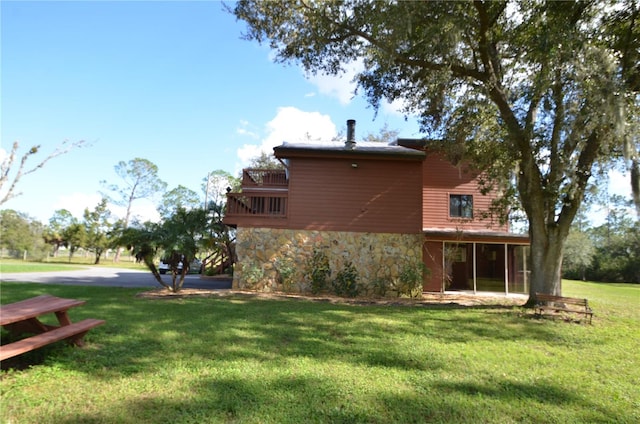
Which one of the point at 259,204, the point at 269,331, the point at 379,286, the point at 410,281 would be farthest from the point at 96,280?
the point at 410,281

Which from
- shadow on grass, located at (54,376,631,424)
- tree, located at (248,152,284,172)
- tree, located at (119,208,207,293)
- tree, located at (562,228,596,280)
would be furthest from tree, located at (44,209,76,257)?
Result: tree, located at (562,228,596,280)

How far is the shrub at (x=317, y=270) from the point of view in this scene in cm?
1259

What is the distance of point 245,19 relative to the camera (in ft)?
31.9

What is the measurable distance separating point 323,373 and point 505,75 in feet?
33.3

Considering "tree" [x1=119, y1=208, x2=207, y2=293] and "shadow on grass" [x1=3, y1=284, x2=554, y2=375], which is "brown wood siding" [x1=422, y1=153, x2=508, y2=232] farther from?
"tree" [x1=119, y1=208, x2=207, y2=293]

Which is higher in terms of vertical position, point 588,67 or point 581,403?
point 588,67

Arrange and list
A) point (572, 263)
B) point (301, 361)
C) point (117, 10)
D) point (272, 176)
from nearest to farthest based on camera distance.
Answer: point (301, 361) → point (117, 10) → point (272, 176) → point (572, 263)

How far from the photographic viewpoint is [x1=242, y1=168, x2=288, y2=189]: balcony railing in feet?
48.8

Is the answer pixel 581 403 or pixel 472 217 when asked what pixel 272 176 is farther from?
pixel 581 403

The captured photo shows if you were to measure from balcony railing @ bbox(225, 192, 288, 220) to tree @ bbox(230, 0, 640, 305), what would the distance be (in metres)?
4.86

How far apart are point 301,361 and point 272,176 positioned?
1130cm

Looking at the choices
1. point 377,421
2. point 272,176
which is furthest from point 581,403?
point 272,176

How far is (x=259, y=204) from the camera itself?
43.8 ft

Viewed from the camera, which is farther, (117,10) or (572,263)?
(572,263)
